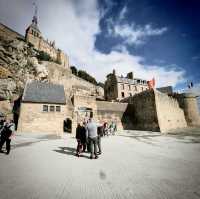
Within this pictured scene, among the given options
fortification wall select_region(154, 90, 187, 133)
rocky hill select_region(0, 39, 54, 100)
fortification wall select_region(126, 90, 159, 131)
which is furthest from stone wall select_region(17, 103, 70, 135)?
fortification wall select_region(154, 90, 187, 133)

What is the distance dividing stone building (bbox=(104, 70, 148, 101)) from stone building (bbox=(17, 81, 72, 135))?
2181 cm

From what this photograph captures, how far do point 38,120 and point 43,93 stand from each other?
194 inches

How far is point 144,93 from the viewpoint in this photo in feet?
74.5

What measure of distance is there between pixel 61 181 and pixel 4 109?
81.6ft

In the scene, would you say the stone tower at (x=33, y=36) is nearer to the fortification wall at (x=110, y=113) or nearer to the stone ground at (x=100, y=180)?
the fortification wall at (x=110, y=113)

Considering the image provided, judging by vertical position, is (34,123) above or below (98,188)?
above

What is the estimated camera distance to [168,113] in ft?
72.1

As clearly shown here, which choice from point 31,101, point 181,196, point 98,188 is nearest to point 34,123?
point 31,101

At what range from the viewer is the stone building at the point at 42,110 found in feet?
61.3

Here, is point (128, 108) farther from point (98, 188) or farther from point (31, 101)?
point (98, 188)

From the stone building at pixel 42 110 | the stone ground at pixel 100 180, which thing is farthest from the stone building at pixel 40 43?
the stone ground at pixel 100 180

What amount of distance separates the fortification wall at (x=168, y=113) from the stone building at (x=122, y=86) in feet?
58.3

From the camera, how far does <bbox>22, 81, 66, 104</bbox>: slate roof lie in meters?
20.1

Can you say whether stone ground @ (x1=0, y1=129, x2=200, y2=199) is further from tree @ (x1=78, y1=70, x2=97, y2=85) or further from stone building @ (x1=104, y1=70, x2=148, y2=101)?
tree @ (x1=78, y1=70, x2=97, y2=85)
